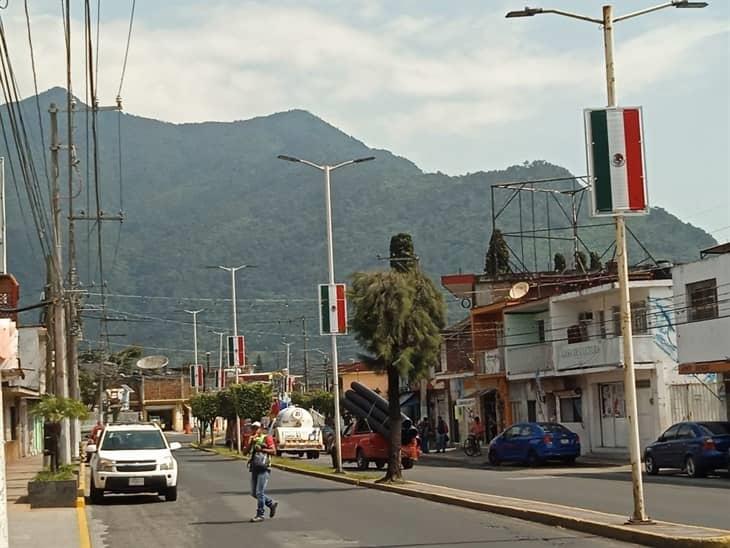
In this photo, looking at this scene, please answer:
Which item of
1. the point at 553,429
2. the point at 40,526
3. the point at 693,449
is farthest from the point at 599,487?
the point at 553,429

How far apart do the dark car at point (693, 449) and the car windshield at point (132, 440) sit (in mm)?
14036

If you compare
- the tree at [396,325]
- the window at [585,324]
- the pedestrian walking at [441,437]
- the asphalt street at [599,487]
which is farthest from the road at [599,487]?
the pedestrian walking at [441,437]

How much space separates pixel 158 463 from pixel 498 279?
39.6 metres

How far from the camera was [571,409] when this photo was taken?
53.2m

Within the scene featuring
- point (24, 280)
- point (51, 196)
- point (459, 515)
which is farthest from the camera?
point (24, 280)

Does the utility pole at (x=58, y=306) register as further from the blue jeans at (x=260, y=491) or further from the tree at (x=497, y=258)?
the tree at (x=497, y=258)

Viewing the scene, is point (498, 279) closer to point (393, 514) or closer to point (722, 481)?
point (722, 481)

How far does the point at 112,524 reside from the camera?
21.9 metres

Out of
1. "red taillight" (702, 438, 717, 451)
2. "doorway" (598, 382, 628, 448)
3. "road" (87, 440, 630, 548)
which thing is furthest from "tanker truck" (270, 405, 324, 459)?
"road" (87, 440, 630, 548)

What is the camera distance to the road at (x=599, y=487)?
20.3 m

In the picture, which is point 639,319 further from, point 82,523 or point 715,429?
point 82,523

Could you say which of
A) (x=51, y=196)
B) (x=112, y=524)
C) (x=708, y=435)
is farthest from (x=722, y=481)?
(x=51, y=196)

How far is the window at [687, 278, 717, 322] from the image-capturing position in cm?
3975

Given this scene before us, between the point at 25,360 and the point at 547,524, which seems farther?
the point at 25,360
